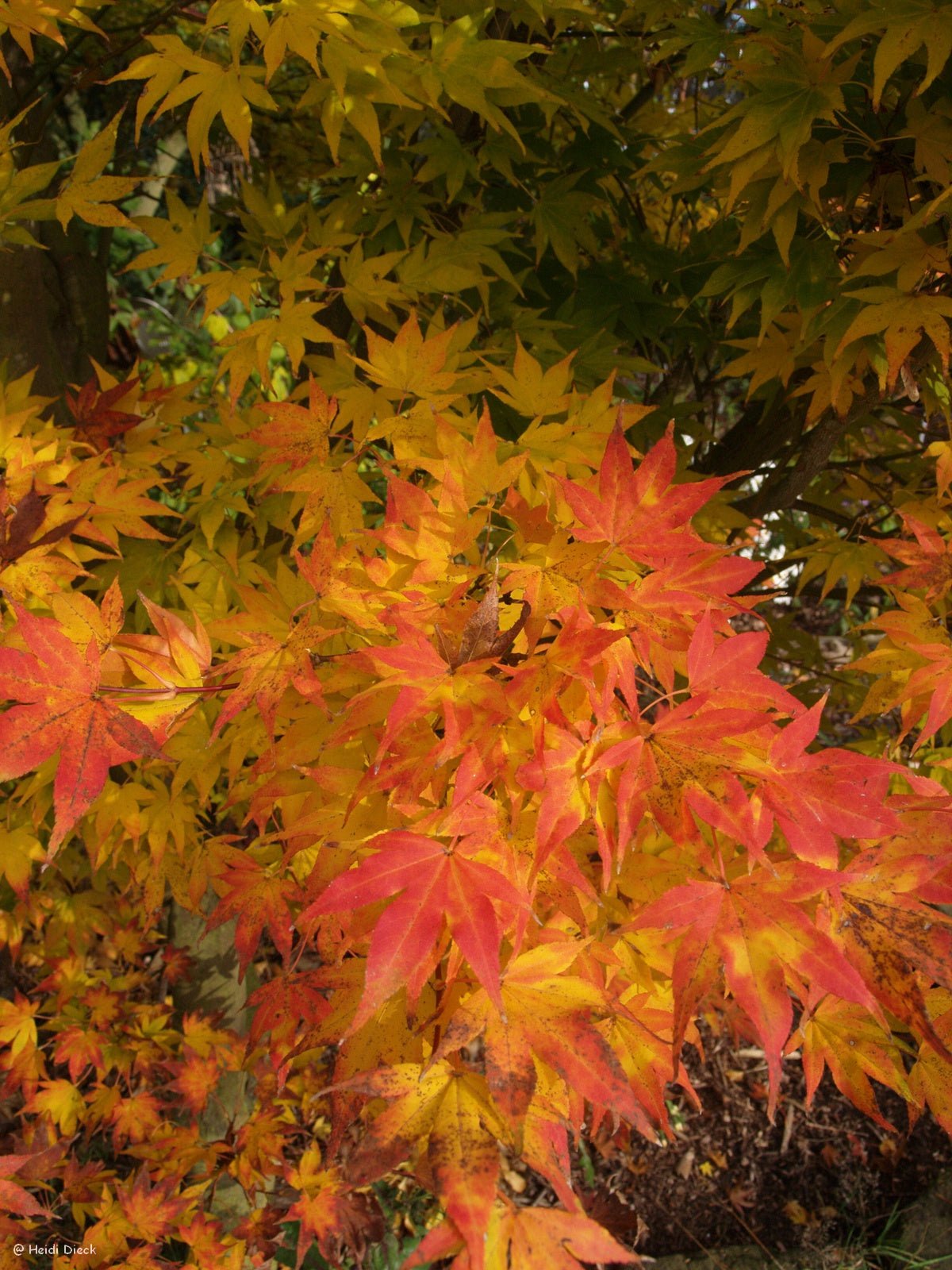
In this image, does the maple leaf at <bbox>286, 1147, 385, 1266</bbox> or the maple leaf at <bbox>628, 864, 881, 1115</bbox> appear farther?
the maple leaf at <bbox>286, 1147, 385, 1266</bbox>

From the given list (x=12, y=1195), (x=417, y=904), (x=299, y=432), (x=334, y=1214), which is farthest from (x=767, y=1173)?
(x=299, y=432)

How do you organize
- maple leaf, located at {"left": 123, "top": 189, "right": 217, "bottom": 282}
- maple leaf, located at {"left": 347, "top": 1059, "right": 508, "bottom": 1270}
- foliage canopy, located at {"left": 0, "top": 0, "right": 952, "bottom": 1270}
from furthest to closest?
maple leaf, located at {"left": 123, "top": 189, "right": 217, "bottom": 282}
foliage canopy, located at {"left": 0, "top": 0, "right": 952, "bottom": 1270}
maple leaf, located at {"left": 347, "top": 1059, "right": 508, "bottom": 1270}

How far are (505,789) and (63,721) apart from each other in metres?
0.47

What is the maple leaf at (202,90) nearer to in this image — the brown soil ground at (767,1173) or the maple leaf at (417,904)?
the maple leaf at (417,904)

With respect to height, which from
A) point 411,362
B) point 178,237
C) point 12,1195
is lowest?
point 12,1195

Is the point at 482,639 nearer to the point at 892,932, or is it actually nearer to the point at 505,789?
the point at 505,789

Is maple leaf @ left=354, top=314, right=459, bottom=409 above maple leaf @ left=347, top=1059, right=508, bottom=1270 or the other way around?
above

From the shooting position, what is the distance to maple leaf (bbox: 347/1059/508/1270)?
26.6 inches

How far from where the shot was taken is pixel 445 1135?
0.73 meters

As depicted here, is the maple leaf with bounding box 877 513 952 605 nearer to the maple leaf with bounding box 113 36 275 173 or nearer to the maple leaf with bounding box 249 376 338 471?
the maple leaf with bounding box 249 376 338 471

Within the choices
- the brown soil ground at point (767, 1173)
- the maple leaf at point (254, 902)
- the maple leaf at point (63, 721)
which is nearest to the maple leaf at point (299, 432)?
the maple leaf at point (63, 721)

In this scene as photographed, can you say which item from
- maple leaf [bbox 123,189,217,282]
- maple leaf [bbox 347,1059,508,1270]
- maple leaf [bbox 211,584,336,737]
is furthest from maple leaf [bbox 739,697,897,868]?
maple leaf [bbox 123,189,217,282]

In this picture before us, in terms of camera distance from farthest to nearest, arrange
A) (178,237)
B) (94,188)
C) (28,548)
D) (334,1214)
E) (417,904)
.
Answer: (334,1214), (178,237), (94,188), (28,548), (417,904)

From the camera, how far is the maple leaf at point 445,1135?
68cm
